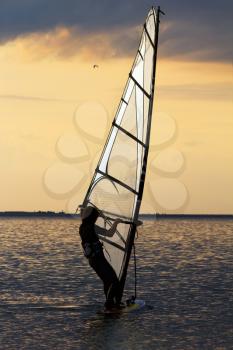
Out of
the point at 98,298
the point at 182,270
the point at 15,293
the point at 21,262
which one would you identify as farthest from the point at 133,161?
the point at 21,262

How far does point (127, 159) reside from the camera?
812 inches

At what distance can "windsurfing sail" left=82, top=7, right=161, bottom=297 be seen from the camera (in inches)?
802

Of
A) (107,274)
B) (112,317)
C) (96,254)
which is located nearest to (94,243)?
(96,254)

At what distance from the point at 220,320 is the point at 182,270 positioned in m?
20.1

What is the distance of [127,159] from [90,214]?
1.89m

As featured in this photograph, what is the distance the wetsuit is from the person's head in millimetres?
91

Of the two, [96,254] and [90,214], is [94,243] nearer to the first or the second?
[96,254]

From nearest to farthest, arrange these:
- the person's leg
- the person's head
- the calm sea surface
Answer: the calm sea surface
the person's head
the person's leg

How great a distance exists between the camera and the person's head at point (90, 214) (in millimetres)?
19547

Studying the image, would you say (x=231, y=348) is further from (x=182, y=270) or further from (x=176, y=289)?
(x=182, y=270)

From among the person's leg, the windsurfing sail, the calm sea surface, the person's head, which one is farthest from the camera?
the windsurfing sail

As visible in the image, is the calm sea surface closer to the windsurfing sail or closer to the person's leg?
the person's leg

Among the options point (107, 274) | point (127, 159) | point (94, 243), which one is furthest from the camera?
point (127, 159)

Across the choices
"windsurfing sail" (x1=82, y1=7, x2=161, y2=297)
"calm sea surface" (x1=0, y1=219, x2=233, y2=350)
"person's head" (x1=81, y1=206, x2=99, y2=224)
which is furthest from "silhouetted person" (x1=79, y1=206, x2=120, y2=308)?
"calm sea surface" (x1=0, y1=219, x2=233, y2=350)
